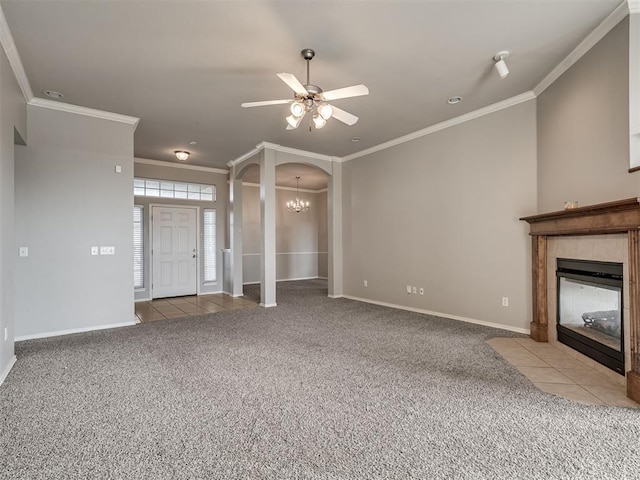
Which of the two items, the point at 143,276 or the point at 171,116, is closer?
the point at 171,116

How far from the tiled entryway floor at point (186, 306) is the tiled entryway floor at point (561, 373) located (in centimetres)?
424

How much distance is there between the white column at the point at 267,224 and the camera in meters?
5.86

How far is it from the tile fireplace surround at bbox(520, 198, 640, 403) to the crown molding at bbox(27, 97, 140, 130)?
550cm

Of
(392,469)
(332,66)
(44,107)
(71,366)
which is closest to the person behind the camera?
(392,469)

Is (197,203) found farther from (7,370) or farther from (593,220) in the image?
(593,220)

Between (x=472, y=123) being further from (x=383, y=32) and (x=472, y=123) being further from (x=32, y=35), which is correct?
(x=32, y=35)

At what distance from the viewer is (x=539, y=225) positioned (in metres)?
3.70

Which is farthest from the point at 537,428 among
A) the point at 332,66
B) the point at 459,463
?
the point at 332,66

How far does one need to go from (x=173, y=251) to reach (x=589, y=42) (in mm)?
7334

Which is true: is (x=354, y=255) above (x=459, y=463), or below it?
above

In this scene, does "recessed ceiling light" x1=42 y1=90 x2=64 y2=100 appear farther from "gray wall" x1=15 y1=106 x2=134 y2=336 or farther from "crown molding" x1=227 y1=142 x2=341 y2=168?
"crown molding" x1=227 y1=142 x2=341 y2=168

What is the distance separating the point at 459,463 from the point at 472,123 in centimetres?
431

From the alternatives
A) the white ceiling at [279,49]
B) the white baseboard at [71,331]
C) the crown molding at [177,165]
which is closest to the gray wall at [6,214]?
the white ceiling at [279,49]

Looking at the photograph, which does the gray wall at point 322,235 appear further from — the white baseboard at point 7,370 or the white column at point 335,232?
the white baseboard at point 7,370
